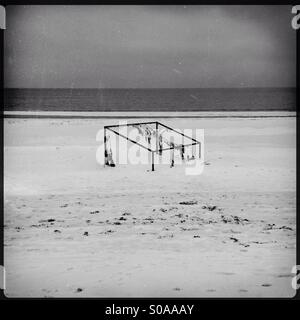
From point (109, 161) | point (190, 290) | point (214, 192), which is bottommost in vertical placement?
point (190, 290)

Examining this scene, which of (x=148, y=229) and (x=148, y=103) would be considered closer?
(x=148, y=229)

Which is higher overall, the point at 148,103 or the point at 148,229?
the point at 148,103

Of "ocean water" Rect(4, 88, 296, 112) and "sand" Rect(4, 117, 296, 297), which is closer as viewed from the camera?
"sand" Rect(4, 117, 296, 297)

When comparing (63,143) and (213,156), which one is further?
(63,143)

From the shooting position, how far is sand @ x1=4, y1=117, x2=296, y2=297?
4.48 metres

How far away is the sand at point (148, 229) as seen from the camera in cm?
448

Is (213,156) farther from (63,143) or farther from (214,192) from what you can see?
(63,143)

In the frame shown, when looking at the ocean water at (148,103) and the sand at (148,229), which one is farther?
the ocean water at (148,103)

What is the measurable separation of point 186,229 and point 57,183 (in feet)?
15.8

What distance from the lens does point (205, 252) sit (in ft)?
18.4

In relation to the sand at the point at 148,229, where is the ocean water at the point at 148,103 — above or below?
above

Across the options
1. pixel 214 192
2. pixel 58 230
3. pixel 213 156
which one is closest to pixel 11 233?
pixel 58 230

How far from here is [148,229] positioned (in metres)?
6.76

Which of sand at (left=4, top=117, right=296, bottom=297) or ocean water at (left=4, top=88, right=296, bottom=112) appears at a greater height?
ocean water at (left=4, top=88, right=296, bottom=112)
